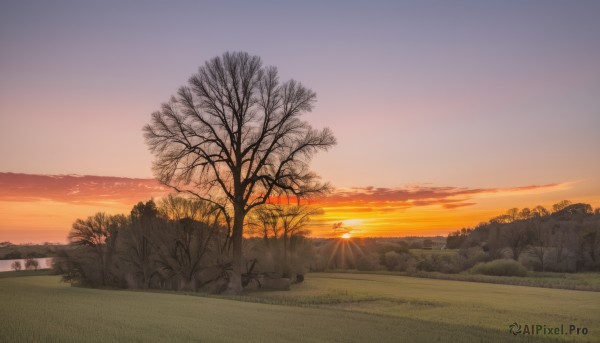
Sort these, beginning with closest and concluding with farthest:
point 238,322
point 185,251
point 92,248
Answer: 1. point 238,322
2. point 185,251
3. point 92,248

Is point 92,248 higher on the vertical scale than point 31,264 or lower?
higher

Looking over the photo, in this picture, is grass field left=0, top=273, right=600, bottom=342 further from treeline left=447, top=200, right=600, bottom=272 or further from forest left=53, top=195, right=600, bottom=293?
treeline left=447, top=200, right=600, bottom=272

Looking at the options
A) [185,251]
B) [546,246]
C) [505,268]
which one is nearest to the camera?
[185,251]

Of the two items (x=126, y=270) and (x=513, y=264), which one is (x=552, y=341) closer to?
(x=126, y=270)

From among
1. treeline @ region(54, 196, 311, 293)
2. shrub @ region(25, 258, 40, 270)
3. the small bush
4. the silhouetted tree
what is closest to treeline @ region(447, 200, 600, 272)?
the small bush

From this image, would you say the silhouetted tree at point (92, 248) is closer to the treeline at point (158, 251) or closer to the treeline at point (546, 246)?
the treeline at point (158, 251)

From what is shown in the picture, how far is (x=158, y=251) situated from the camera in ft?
122

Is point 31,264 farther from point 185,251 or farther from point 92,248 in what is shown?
point 185,251

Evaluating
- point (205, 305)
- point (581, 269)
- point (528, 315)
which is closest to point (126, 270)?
point (205, 305)

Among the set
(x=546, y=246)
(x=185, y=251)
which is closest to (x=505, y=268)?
(x=546, y=246)

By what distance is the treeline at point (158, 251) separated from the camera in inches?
1443

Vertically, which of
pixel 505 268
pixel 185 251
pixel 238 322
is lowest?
pixel 505 268

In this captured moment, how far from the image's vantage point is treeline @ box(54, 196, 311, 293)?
120 ft

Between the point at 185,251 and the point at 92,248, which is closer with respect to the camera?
the point at 185,251
